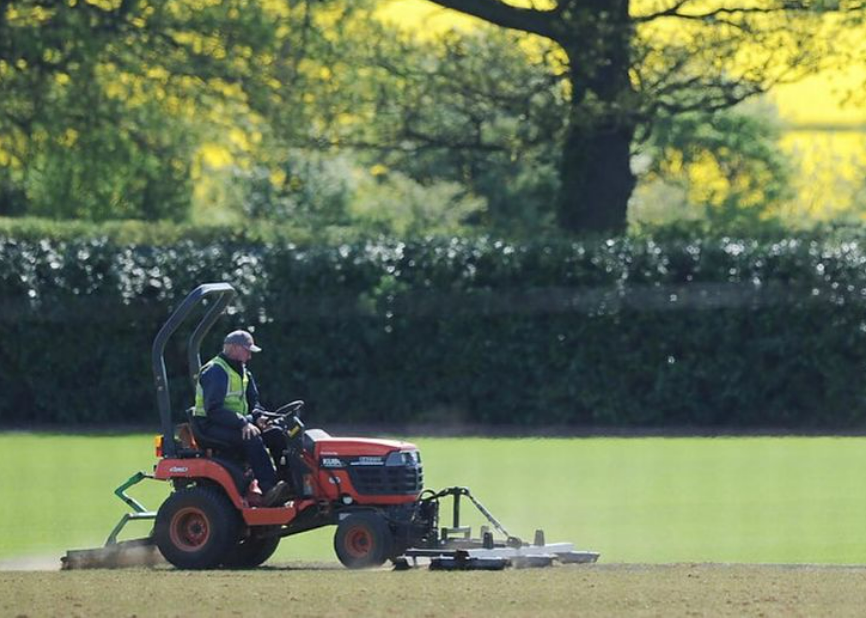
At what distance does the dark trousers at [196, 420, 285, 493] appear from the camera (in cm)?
1445

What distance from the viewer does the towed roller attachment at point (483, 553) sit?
46.8 ft

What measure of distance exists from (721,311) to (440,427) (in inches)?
177

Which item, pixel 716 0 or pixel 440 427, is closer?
pixel 440 427

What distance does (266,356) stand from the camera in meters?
29.6

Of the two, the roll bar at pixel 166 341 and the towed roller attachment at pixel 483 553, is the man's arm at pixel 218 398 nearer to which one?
the roll bar at pixel 166 341

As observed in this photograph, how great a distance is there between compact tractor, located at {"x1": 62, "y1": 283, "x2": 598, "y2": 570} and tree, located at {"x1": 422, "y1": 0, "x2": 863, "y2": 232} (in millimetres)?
18891

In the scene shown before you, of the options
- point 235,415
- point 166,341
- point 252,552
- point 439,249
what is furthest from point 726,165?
point 235,415

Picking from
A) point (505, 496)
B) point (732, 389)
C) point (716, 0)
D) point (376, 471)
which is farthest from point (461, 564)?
point (716, 0)

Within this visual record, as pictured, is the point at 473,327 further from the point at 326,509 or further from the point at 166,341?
the point at 326,509

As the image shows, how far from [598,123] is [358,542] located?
19.9 metres

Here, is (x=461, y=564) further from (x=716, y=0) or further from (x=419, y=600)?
(x=716, y=0)

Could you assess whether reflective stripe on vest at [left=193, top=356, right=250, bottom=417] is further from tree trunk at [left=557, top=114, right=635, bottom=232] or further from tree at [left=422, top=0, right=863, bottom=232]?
tree trunk at [left=557, top=114, right=635, bottom=232]

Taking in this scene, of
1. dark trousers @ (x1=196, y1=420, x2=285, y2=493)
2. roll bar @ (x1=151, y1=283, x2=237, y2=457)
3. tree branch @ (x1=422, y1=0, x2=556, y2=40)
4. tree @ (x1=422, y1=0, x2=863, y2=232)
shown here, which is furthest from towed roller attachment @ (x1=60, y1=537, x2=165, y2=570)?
A: tree branch @ (x1=422, y1=0, x2=556, y2=40)

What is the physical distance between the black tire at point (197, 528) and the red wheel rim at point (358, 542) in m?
0.87
